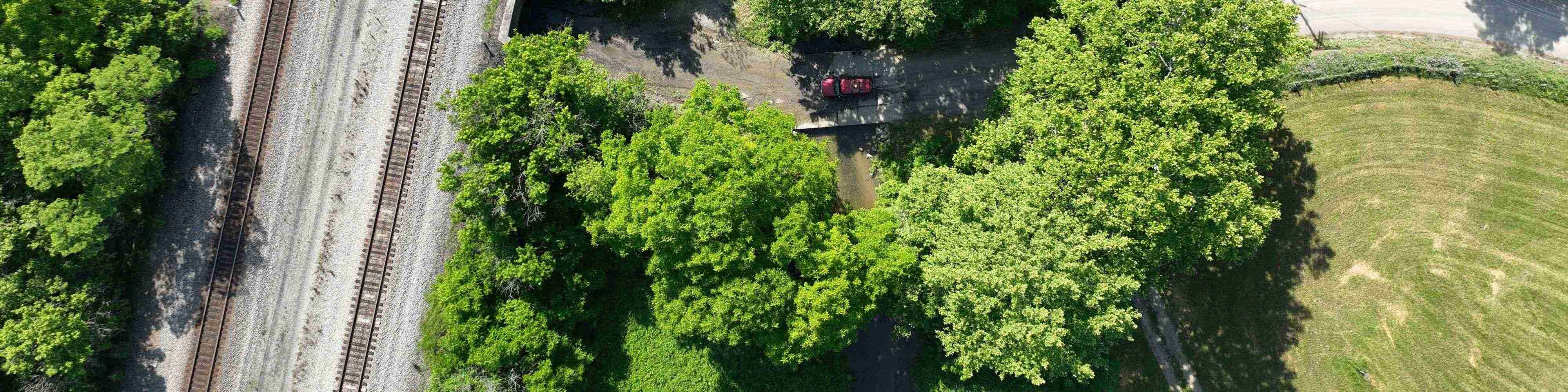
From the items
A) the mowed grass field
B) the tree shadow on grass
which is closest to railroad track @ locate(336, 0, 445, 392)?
the tree shadow on grass

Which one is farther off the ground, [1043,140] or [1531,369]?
[1043,140]

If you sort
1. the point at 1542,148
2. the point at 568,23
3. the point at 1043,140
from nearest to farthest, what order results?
the point at 1043,140, the point at 1542,148, the point at 568,23

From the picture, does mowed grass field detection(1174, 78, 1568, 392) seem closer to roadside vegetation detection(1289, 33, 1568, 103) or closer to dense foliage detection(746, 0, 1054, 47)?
roadside vegetation detection(1289, 33, 1568, 103)

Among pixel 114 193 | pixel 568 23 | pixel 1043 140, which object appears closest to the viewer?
pixel 1043 140

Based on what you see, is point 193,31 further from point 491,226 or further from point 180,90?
point 491,226

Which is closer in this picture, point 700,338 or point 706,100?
point 706,100

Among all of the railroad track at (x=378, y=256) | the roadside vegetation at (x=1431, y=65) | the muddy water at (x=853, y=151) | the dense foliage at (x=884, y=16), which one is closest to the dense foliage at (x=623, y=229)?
the railroad track at (x=378, y=256)

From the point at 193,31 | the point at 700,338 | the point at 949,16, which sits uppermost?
the point at 949,16

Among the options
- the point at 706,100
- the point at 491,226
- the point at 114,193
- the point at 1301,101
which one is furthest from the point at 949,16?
the point at 114,193
